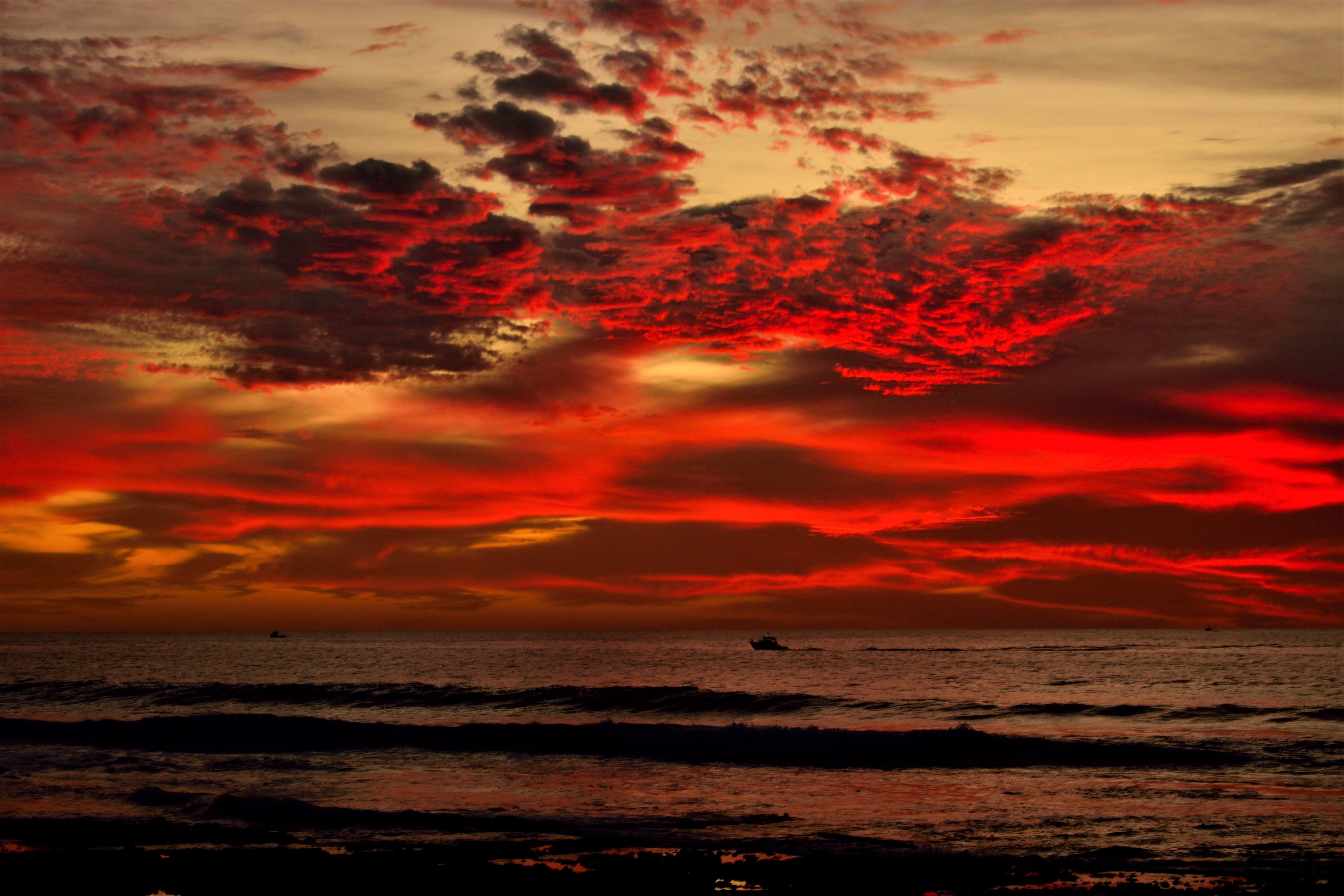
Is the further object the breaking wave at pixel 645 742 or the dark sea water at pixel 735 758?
the breaking wave at pixel 645 742

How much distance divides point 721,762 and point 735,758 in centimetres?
77

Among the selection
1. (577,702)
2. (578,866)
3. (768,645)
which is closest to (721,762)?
(578,866)

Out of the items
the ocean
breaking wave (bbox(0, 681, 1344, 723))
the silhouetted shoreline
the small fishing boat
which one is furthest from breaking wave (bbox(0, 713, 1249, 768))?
the small fishing boat

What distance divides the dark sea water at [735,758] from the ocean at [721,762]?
0.13 meters

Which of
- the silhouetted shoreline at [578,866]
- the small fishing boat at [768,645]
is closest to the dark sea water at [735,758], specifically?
the silhouetted shoreline at [578,866]

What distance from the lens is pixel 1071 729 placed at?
1507 inches

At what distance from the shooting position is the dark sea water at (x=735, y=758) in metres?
20.6

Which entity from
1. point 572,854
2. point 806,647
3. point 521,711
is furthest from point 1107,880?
point 806,647

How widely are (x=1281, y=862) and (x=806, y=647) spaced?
408 feet

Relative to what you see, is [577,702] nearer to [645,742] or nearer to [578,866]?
[645,742]

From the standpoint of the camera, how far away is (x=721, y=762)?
31.3m

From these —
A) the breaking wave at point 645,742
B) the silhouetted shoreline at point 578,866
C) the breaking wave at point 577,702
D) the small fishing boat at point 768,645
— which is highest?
the silhouetted shoreline at point 578,866

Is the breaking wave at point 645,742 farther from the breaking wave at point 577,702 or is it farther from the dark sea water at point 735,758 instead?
the breaking wave at point 577,702

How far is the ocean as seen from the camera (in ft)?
65.4
